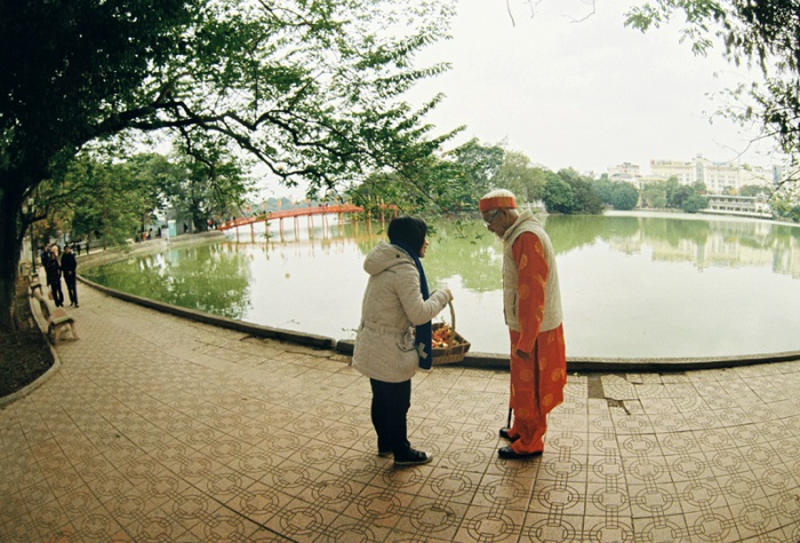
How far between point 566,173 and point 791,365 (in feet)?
159

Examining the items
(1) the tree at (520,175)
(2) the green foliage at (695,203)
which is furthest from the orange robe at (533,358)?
(2) the green foliage at (695,203)

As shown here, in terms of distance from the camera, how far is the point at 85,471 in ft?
9.19

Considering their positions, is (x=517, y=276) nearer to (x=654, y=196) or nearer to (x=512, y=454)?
(x=512, y=454)

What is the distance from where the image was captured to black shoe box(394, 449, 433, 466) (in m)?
2.58

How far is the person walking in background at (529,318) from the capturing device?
7.95ft

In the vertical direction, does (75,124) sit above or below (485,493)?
above

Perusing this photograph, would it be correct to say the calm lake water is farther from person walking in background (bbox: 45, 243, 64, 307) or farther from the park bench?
the park bench

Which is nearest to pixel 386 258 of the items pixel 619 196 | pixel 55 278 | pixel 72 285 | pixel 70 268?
pixel 70 268

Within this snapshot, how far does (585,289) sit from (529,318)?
1043 cm

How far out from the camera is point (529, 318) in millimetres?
2416

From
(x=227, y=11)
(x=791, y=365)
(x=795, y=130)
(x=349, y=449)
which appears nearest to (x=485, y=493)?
(x=349, y=449)

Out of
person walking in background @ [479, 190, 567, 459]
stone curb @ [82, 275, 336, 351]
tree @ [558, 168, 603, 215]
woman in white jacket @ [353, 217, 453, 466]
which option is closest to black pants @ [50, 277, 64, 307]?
stone curb @ [82, 275, 336, 351]

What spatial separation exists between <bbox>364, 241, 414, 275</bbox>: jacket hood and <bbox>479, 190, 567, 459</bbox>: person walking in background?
1.82ft

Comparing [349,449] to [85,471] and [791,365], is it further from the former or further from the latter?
[791,365]
